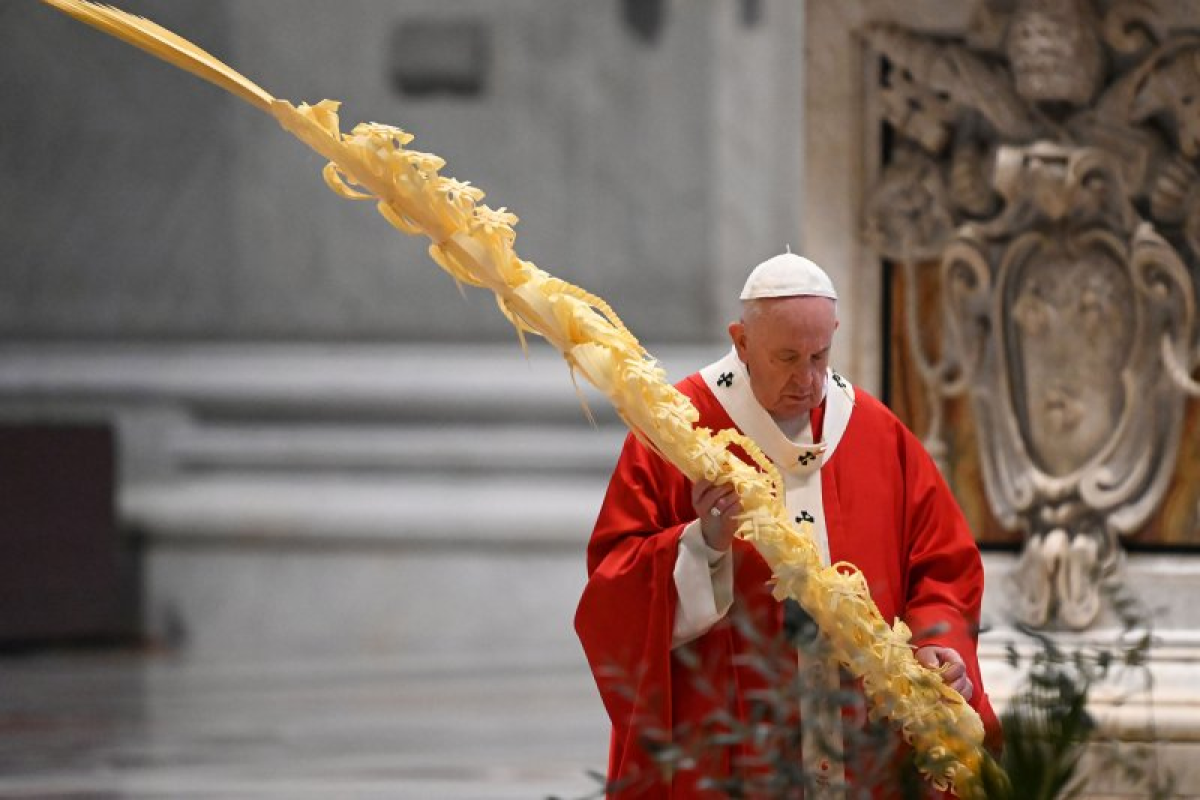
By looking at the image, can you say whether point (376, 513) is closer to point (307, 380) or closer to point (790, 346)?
point (307, 380)

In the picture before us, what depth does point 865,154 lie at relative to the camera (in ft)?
17.1

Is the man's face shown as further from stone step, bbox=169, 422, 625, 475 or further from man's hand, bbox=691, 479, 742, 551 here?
stone step, bbox=169, 422, 625, 475

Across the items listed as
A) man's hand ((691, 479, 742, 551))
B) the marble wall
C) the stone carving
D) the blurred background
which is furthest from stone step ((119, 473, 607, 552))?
man's hand ((691, 479, 742, 551))

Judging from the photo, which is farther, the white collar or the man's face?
the white collar

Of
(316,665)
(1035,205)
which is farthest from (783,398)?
(316,665)

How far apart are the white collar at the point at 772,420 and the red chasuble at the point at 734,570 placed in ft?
0.07

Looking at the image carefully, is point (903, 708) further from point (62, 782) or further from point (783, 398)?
point (62, 782)

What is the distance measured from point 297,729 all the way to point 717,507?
4.80m

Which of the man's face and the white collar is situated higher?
the man's face

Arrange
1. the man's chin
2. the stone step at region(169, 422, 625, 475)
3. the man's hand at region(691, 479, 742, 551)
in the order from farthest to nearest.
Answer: the stone step at region(169, 422, 625, 475)
the man's chin
the man's hand at region(691, 479, 742, 551)

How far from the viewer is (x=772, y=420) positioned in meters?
4.03

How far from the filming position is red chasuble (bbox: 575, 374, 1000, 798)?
12.7ft

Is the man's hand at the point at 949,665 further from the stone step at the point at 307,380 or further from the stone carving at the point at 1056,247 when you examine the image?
the stone step at the point at 307,380

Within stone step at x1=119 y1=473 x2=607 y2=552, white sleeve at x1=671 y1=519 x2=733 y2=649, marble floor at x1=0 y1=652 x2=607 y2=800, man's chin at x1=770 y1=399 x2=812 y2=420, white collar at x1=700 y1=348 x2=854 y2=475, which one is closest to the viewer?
white sleeve at x1=671 y1=519 x2=733 y2=649
